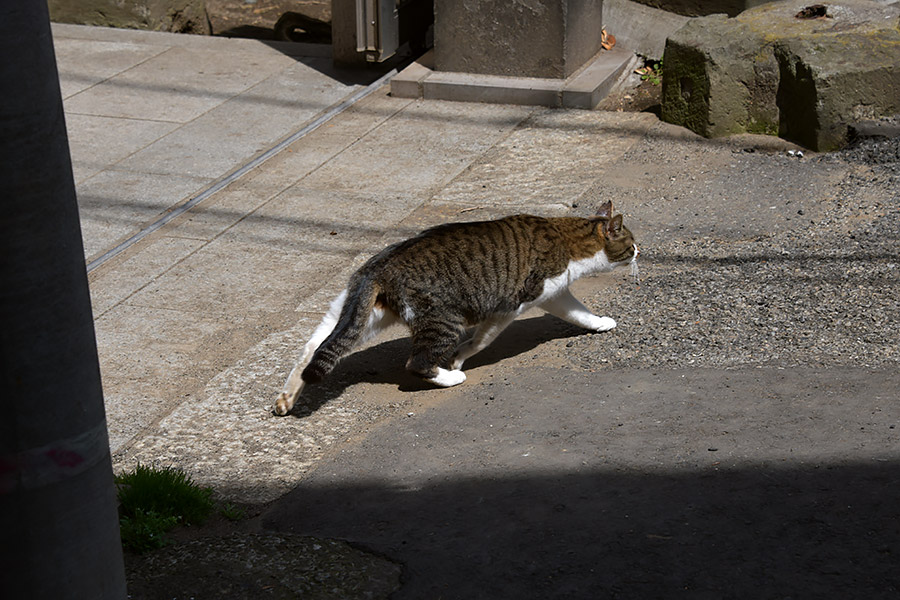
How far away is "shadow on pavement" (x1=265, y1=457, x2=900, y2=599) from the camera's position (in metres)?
3.86

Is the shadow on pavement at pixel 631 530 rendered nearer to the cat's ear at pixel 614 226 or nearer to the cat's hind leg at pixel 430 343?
the cat's hind leg at pixel 430 343

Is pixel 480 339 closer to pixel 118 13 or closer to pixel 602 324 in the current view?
pixel 602 324

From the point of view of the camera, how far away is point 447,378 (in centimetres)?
584

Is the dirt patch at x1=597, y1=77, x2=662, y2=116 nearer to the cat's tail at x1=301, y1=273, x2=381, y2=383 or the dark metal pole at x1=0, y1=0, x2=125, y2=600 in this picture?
the cat's tail at x1=301, y1=273, x2=381, y2=383

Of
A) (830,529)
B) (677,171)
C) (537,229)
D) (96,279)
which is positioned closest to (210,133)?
(96,279)

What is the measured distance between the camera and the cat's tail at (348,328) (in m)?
5.37

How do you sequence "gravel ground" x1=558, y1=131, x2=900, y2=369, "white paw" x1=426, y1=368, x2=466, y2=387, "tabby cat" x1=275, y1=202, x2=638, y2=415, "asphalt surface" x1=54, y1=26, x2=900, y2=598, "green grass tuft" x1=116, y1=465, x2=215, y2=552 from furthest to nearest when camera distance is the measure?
"gravel ground" x1=558, y1=131, x2=900, y2=369 < "white paw" x1=426, y1=368, x2=466, y2=387 < "tabby cat" x1=275, y1=202, x2=638, y2=415 < "green grass tuft" x1=116, y1=465, x2=215, y2=552 < "asphalt surface" x1=54, y1=26, x2=900, y2=598

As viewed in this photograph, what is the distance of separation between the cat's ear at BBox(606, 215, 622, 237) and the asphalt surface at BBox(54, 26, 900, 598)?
56 cm

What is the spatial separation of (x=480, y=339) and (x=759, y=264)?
6.92 feet

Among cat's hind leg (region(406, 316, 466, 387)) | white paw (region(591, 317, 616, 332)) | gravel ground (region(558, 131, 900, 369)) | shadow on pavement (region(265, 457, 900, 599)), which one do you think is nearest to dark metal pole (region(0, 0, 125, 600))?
shadow on pavement (region(265, 457, 900, 599))

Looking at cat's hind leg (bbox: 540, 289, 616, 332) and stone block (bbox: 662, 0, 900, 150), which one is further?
stone block (bbox: 662, 0, 900, 150)

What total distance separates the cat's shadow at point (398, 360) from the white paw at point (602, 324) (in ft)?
0.43

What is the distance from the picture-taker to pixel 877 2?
34.3ft

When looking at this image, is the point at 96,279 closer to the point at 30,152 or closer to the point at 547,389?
the point at 547,389
